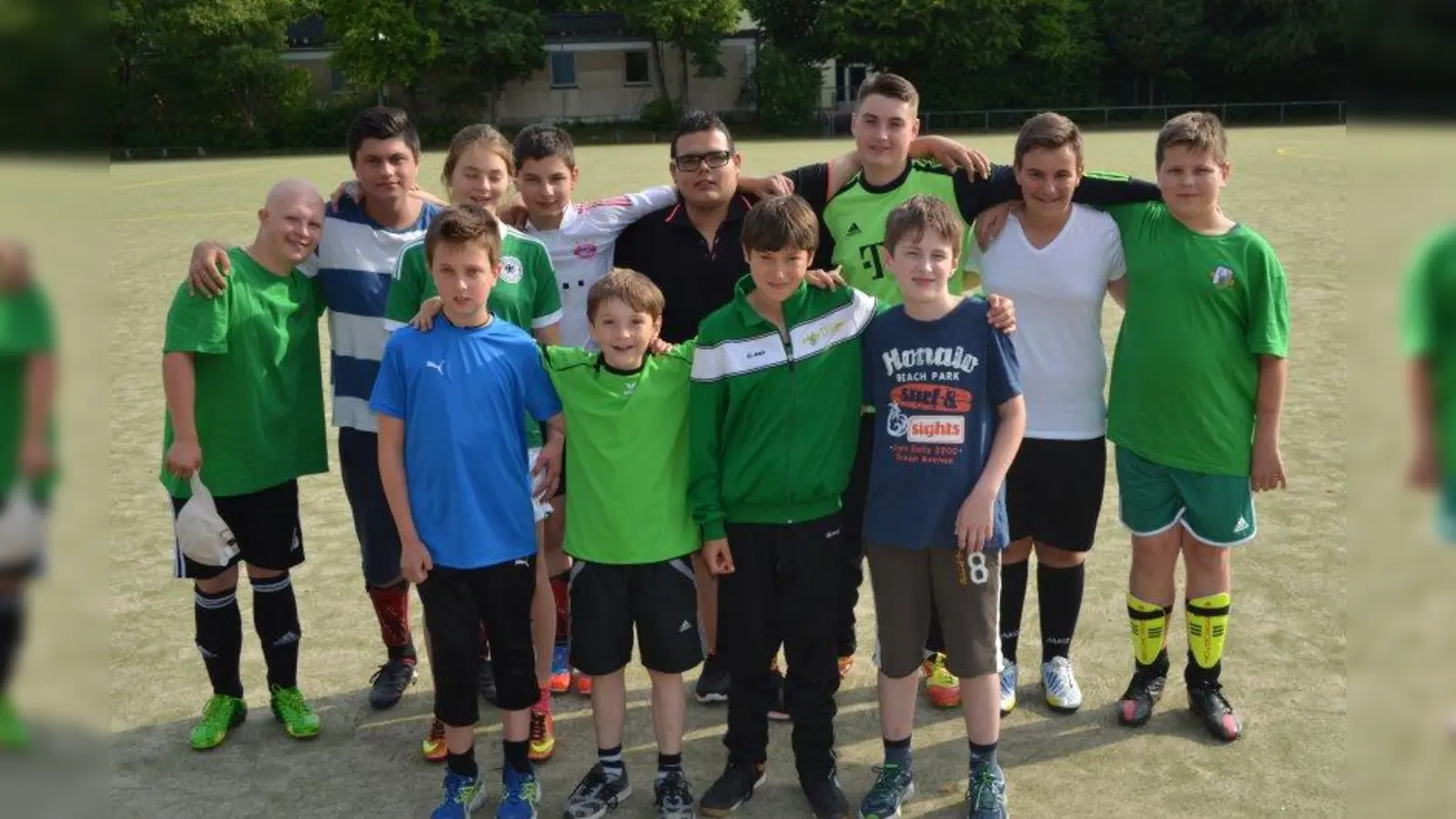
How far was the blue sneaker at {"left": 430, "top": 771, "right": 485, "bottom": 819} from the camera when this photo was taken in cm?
410

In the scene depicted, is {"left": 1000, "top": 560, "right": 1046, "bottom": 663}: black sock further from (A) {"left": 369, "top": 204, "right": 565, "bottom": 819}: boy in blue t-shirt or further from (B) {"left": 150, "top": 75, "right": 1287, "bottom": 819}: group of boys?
(A) {"left": 369, "top": 204, "right": 565, "bottom": 819}: boy in blue t-shirt

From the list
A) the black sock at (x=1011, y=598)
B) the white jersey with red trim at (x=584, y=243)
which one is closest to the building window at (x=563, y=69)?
the white jersey with red trim at (x=584, y=243)

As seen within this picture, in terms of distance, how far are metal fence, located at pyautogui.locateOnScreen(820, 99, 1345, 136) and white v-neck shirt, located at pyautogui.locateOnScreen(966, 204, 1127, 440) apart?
44.1 metres

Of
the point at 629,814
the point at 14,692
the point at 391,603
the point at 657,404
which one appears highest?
the point at 14,692

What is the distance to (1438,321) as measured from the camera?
0.65 m

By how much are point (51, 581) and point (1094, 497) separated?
4360 millimetres

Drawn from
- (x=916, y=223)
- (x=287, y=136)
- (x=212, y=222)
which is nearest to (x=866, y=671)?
(x=916, y=223)

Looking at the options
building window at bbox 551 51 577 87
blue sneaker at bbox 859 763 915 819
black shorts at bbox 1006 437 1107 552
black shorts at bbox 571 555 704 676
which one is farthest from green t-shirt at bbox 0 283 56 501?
building window at bbox 551 51 577 87

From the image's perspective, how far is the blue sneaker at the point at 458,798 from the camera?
410 centimetres

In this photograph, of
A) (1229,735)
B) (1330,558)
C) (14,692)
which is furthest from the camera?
(1330,558)

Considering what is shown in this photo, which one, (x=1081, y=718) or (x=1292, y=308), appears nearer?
(x=1081, y=718)

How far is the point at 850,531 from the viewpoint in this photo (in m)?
4.68

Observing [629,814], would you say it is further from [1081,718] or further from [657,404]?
[1081,718]

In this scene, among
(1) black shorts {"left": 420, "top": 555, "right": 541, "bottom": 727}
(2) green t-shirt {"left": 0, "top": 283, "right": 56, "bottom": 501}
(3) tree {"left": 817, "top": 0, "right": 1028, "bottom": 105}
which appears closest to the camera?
(2) green t-shirt {"left": 0, "top": 283, "right": 56, "bottom": 501}
